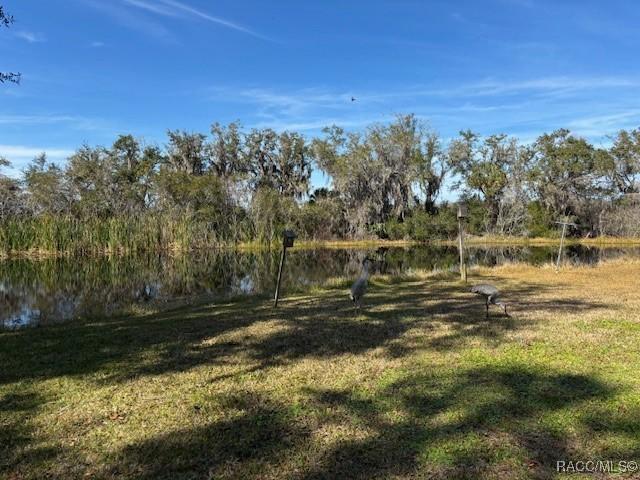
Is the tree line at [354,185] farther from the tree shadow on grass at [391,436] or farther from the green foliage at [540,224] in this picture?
the tree shadow on grass at [391,436]

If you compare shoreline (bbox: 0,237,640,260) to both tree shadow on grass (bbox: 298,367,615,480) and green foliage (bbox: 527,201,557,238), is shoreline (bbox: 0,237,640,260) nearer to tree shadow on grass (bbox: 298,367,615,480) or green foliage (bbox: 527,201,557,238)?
green foliage (bbox: 527,201,557,238)

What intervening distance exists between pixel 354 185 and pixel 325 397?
134 feet

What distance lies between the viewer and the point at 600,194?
4538cm

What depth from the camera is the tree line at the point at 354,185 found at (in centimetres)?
4150

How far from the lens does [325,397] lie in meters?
4.38

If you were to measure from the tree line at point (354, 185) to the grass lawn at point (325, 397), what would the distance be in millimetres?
33011

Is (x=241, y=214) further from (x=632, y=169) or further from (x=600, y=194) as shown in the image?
(x=632, y=169)

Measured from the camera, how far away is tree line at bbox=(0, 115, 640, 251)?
136 feet

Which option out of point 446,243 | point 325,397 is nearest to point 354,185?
point 446,243

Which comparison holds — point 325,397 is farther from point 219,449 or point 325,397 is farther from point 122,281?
point 122,281

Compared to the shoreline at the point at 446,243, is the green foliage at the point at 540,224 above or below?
above

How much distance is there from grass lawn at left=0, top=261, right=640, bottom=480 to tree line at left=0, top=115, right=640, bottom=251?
108 feet

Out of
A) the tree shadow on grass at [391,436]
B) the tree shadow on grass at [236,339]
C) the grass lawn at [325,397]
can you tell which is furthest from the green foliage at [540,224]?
the tree shadow on grass at [391,436]

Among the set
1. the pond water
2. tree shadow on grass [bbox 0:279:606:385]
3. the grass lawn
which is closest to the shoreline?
the pond water
